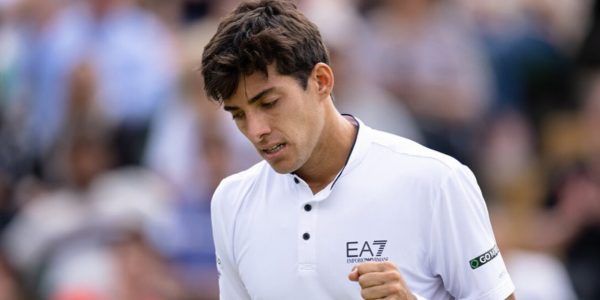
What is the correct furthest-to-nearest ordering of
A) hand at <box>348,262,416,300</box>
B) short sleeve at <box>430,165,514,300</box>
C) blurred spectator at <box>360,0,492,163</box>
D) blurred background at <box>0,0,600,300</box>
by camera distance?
blurred spectator at <box>360,0,492,163</box>
blurred background at <box>0,0,600,300</box>
short sleeve at <box>430,165,514,300</box>
hand at <box>348,262,416,300</box>

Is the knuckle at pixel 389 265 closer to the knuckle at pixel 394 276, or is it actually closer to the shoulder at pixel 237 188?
the knuckle at pixel 394 276

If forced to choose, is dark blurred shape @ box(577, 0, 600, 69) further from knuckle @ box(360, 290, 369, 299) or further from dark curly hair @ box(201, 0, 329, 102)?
knuckle @ box(360, 290, 369, 299)

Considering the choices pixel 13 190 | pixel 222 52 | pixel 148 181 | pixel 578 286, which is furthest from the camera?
pixel 13 190

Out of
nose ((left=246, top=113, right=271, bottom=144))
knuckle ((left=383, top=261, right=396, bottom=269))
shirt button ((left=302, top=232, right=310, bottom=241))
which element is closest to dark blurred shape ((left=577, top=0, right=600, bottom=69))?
shirt button ((left=302, top=232, right=310, bottom=241))

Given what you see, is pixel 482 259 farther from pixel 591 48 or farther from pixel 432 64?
pixel 591 48

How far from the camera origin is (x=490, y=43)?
8.62 meters

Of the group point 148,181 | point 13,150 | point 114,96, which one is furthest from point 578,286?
point 13,150

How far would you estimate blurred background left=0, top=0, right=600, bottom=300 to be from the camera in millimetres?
7336

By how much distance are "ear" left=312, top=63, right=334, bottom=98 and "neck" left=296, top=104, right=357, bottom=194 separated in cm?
7

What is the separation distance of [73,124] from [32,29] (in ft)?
3.41

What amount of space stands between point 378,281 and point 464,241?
0.42 m

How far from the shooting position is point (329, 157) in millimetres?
4180

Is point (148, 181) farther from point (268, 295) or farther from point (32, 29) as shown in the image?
point (268, 295)

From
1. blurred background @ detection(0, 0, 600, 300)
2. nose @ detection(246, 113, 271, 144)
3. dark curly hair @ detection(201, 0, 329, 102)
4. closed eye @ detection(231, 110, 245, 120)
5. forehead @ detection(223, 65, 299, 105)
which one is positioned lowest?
blurred background @ detection(0, 0, 600, 300)
